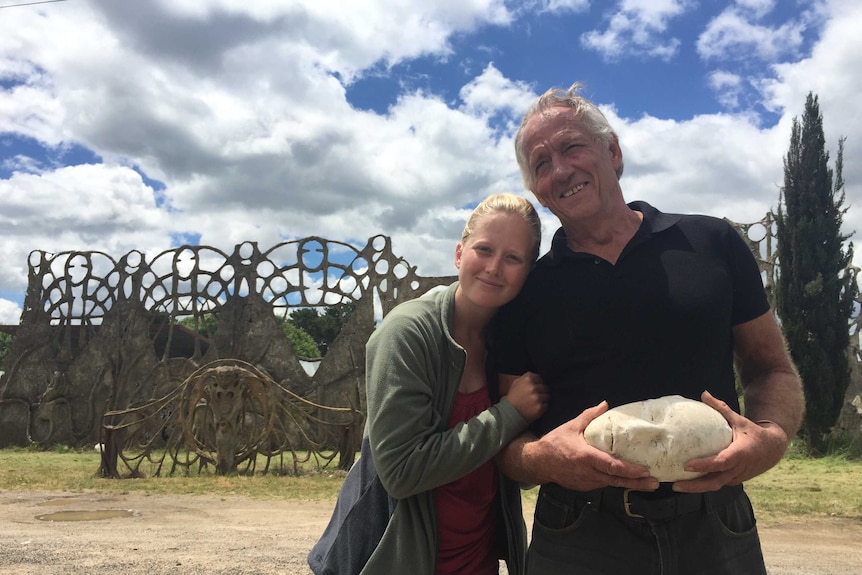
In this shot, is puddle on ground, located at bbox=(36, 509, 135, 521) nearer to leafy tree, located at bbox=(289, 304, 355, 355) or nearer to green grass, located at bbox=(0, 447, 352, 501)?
green grass, located at bbox=(0, 447, 352, 501)

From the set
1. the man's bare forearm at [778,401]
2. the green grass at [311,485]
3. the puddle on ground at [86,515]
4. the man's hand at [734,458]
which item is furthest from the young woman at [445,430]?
the puddle on ground at [86,515]

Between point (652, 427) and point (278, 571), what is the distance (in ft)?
12.9

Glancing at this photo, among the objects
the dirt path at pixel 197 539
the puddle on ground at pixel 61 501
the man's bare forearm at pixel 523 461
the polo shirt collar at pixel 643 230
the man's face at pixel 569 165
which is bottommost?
the puddle on ground at pixel 61 501

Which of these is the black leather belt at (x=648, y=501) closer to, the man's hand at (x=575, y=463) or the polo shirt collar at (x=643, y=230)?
the man's hand at (x=575, y=463)

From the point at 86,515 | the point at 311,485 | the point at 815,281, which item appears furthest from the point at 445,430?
the point at 815,281

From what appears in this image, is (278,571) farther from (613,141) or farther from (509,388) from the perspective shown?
(613,141)

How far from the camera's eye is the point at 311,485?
9484 mm

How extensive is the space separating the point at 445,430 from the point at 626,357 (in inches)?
19.4

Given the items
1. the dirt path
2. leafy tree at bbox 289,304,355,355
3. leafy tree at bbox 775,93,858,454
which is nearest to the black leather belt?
the dirt path

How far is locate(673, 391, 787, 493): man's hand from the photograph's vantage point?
1.48 m

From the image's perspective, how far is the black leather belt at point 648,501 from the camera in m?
1.63

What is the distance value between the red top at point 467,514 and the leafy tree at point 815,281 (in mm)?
14387

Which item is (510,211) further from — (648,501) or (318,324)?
(318,324)

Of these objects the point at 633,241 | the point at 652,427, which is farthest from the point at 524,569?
the point at 633,241
